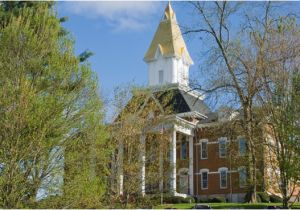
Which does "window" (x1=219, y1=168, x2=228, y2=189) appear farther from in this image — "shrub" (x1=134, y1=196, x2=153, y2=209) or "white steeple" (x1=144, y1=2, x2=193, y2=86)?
"shrub" (x1=134, y1=196, x2=153, y2=209)

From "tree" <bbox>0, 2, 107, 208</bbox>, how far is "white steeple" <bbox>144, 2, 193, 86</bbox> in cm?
3817

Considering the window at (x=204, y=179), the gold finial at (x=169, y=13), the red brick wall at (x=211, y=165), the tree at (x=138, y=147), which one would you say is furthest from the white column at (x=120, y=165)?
the gold finial at (x=169, y=13)

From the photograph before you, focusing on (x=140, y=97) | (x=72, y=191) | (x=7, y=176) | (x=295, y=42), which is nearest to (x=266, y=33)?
(x=295, y=42)

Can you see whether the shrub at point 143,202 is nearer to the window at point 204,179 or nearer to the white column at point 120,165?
the white column at point 120,165

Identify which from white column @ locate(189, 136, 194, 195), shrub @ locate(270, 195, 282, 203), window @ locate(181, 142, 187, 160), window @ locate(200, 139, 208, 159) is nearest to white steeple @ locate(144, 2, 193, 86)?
window @ locate(181, 142, 187, 160)

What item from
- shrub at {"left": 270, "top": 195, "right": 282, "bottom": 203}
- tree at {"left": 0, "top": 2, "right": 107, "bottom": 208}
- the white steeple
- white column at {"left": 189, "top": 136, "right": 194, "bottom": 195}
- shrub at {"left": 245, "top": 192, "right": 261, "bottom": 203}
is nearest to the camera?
tree at {"left": 0, "top": 2, "right": 107, "bottom": 208}

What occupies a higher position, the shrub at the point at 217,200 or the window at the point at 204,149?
the window at the point at 204,149

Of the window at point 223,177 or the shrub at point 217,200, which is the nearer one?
the shrub at point 217,200

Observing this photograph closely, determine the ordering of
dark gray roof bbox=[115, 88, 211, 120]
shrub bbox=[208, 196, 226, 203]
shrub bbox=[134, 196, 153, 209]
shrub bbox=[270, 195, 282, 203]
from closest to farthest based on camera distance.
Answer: shrub bbox=[134, 196, 153, 209]
dark gray roof bbox=[115, 88, 211, 120]
shrub bbox=[270, 195, 282, 203]
shrub bbox=[208, 196, 226, 203]

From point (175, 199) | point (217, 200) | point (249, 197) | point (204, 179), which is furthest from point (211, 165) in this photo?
point (249, 197)

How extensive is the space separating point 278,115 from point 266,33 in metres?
7.08

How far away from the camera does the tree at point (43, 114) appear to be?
744 inches

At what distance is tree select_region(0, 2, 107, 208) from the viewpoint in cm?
1889

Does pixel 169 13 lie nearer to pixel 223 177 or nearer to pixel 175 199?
pixel 223 177
